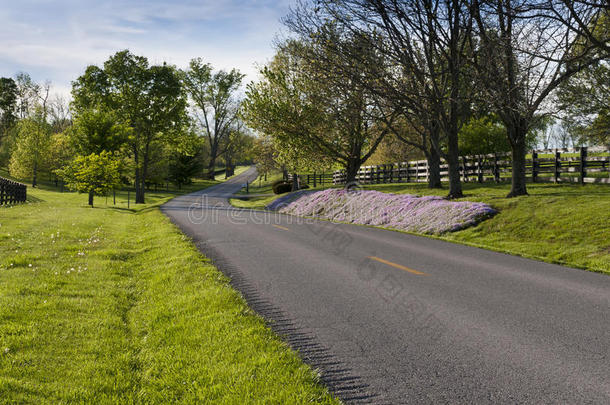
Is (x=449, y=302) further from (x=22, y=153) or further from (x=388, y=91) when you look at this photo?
(x=22, y=153)

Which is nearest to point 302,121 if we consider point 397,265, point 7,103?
point 397,265

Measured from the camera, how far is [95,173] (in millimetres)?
30078

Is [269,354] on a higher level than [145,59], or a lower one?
lower

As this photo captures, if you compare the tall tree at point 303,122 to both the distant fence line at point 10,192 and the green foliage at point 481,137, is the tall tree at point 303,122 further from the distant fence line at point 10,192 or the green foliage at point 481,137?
the distant fence line at point 10,192

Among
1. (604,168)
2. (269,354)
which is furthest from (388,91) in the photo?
(269,354)

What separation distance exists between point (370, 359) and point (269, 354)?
1040 mm

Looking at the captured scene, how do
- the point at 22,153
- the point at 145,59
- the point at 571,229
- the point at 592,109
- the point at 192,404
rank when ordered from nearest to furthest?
the point at 192,404, the point at 571,229, the point at 592,109, the point at 145,59, the point at 22,153

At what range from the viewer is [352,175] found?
2934 cm

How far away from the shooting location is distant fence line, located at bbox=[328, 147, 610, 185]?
59.9ft

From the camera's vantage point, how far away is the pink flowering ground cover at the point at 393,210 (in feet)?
47.4

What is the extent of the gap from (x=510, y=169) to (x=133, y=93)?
31802 mm

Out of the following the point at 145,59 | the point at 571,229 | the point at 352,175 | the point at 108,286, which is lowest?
the point at 108,286

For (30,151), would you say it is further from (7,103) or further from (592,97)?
(592,97)

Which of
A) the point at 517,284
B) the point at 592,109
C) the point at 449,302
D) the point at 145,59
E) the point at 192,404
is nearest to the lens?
the point at 192,404
